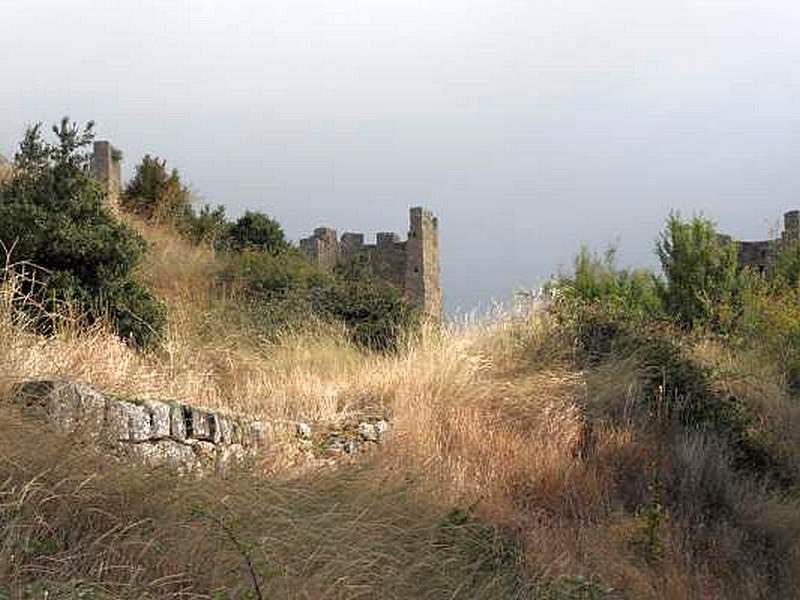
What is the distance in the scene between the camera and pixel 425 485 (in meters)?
6.98

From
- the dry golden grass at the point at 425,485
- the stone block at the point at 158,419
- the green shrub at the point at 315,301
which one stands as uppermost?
the green shrub at the point at 315,301

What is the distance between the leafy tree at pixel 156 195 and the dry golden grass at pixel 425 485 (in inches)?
189

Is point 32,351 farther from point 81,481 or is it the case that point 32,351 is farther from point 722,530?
point 722,530

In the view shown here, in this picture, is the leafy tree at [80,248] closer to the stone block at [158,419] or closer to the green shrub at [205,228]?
the stone block at [158,419]

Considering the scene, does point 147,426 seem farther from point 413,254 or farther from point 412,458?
point 413,254

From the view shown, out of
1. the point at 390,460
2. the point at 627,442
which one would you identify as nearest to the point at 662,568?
the point at 390,460

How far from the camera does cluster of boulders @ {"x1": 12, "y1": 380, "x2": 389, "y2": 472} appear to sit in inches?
200

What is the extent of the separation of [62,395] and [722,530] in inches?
245

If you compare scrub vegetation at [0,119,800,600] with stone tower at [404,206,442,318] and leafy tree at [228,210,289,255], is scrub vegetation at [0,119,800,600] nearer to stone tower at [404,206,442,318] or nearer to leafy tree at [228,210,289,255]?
leafy tree at [228,210,289,255]

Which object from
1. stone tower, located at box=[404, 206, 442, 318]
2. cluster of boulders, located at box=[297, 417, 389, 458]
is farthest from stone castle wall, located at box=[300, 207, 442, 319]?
cluster of boulders, located at box=[297, 417, 389, 458]

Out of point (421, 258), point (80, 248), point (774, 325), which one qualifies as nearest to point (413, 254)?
point (421, 258)

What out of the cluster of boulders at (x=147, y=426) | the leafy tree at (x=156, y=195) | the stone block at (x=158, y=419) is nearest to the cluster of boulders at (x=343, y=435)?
the cluster of boulders at (x=147, y=426)

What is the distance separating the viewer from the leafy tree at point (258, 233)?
2123 cm

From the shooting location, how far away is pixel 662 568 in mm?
7523
